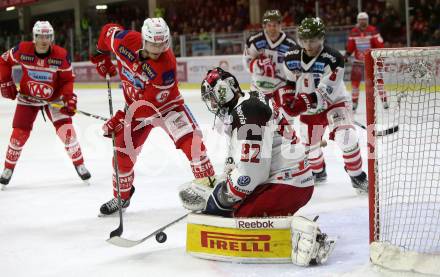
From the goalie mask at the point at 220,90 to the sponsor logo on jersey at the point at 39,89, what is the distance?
2308mm

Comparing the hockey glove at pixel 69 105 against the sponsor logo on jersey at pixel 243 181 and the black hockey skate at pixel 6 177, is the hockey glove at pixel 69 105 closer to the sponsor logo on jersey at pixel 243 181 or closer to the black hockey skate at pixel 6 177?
the black hockey skate at pixel 6 177

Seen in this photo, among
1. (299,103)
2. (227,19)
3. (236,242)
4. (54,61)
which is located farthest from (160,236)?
(227,19)

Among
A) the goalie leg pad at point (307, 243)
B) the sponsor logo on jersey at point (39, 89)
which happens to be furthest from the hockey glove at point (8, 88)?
the goalie leg pad at point (307, 243)

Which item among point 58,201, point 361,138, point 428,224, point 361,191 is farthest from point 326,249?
point 361,138

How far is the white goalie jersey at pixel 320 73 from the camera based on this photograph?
427cm

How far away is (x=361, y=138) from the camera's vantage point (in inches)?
256

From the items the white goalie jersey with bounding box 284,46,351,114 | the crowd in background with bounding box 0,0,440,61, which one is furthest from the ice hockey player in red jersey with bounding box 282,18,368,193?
the crowd in background with bounding box 0,0,440,61

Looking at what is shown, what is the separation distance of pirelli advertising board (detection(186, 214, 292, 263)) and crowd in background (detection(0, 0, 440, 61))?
8118mm

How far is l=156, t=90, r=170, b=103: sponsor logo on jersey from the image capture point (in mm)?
3910

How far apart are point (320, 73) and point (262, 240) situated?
5.64 ft

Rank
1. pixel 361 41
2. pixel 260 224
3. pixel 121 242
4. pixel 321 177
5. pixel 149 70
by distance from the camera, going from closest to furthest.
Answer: pixel 260 224 → pixel 121 242 → pixel 149 70 → pixel 321 177 → pixel 361 41

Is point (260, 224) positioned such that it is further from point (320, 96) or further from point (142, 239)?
point (320, 96)

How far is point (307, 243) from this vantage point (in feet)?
9.21

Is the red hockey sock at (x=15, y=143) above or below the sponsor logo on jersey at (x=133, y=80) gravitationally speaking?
below
